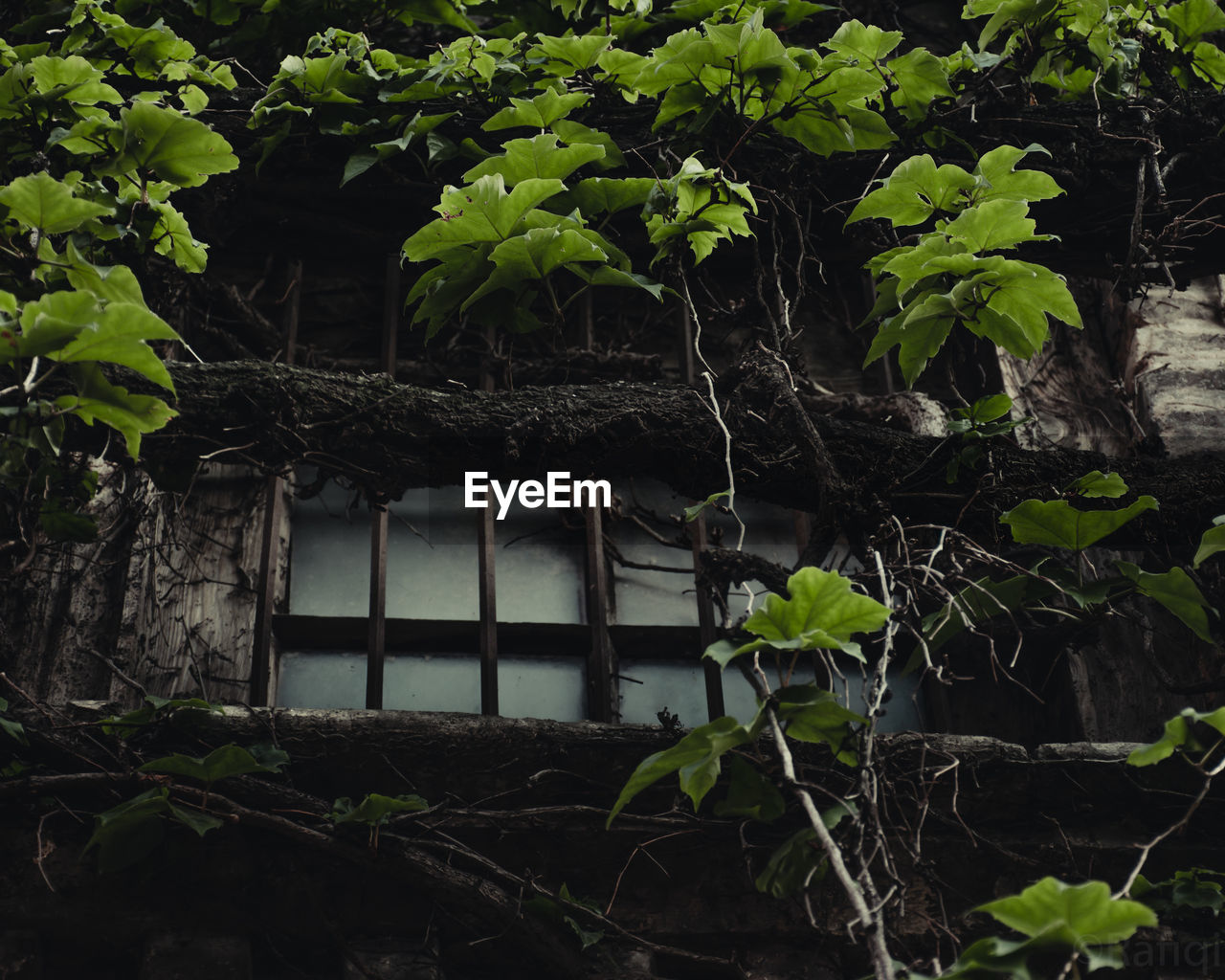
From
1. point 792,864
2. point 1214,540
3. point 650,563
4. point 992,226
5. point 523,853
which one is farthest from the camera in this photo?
point 650,563

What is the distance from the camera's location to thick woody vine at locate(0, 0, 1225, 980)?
2.01 m

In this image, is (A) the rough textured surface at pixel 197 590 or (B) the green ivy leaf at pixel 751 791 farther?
(A) the rough textured surface at pixel 197 590

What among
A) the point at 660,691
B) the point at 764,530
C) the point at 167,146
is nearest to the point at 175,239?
the point at 167,146

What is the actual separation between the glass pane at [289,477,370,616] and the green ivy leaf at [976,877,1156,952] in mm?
1851

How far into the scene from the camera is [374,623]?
2900mm

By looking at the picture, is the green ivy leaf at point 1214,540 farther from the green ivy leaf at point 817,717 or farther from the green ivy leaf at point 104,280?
the green ivy leaf at point 104,280

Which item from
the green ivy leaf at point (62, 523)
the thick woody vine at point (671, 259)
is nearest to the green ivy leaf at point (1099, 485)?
the thick woody vine at point (671, 259)

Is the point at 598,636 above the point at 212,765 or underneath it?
above

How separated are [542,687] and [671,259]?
102 centimetres

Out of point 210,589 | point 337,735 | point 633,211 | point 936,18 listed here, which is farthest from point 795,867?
point 936,18

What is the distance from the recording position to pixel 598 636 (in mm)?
2924

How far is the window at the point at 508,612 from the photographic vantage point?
300 centimetres

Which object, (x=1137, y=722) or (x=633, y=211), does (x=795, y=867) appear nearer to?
(x=1137, y=722)

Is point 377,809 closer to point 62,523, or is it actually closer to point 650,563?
point 62,523
